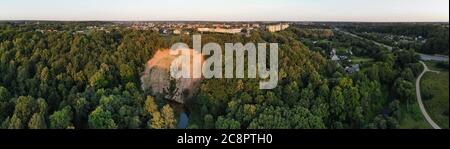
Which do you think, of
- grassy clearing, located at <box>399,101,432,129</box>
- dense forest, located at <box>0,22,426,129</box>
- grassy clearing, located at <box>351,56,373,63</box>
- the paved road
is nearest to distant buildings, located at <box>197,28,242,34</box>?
dense forest, located at <box>0,22,426,129</box>

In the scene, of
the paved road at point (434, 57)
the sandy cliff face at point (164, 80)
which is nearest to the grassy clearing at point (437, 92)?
the paved road at point (434, 57)

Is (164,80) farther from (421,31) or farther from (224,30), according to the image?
(421,31)

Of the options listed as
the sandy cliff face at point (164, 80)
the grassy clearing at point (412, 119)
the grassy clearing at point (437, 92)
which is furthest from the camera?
the sandy cliff face at point (164, 80)

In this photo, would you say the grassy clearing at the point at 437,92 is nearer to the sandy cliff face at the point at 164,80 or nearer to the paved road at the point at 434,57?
the paved road at the point at 434,57

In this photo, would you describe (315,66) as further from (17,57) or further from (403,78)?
(17,57)

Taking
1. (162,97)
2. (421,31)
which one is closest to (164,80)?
(162,97)
